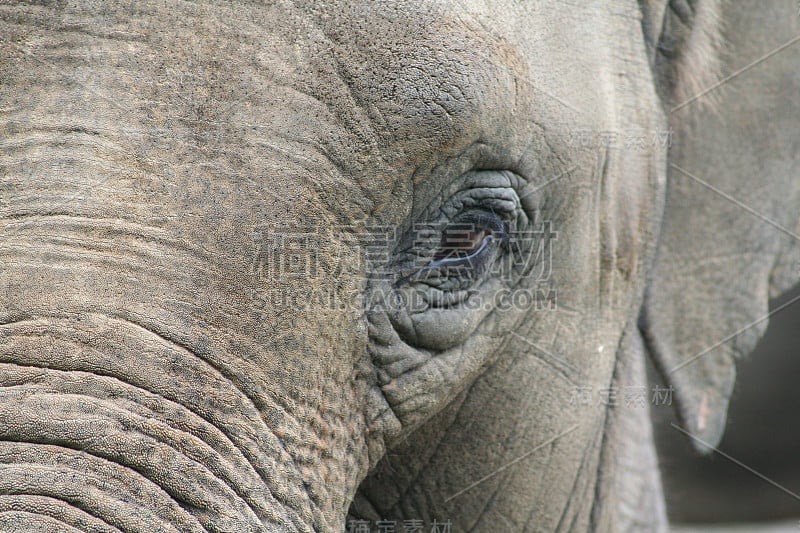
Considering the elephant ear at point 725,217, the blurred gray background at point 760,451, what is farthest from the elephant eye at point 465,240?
the blurred gray background at point 760,451

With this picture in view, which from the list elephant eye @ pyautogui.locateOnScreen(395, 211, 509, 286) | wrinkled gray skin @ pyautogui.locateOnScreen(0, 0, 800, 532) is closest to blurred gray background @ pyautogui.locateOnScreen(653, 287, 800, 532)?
wrinkled gray skin @ pyautogui.locateOnScreen(0, 0, 800, 532)

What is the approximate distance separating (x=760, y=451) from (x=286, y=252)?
4843mm

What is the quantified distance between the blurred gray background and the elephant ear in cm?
319

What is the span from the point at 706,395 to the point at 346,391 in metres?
1.01

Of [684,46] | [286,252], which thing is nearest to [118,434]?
[286,252]

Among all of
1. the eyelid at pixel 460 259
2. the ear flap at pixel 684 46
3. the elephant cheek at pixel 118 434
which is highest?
the ear flap at pixel 684 46

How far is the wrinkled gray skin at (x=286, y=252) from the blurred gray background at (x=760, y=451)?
12.2 ft

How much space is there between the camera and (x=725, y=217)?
85.3 inches

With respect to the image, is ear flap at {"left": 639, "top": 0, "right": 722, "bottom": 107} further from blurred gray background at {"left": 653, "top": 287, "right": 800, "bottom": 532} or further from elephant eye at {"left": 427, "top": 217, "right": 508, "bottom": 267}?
blurred gray background at {"left": 653, "top": 287, "right": 800, "bottom": 532}

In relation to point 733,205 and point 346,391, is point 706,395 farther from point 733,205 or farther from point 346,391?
point 346,391

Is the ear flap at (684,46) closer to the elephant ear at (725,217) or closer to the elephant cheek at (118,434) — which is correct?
the elephant ear at (725,217)

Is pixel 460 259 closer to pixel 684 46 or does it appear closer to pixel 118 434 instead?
pixel 118 434

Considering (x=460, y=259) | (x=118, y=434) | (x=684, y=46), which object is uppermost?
(x=684, y=46)

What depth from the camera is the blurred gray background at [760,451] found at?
539 cm
